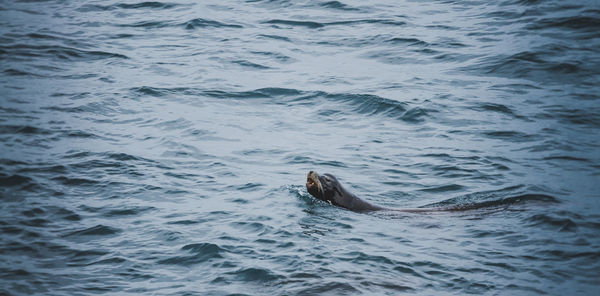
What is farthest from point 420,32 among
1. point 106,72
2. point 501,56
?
point 106,72

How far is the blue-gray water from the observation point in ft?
23.1

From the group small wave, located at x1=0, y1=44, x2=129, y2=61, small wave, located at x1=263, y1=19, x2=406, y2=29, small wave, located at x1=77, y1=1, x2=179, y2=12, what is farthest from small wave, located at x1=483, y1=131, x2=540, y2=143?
small wave, located at x1=77, y1=1, x2=179, y2=12

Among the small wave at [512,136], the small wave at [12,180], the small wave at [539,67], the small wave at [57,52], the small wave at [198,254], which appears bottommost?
the small wave at [512,136]

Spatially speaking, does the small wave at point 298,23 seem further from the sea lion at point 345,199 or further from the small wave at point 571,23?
the sea lion at point 345,199

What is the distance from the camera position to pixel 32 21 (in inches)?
723

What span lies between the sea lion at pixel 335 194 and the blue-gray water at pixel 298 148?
0.20m

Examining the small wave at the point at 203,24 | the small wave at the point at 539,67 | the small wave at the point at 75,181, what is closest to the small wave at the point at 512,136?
the small wave at the point at 539,67

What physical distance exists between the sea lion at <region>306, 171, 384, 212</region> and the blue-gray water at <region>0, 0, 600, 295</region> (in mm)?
199

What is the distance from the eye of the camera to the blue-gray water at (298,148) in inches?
277

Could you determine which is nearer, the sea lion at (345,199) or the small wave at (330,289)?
the small wave at (330,289)

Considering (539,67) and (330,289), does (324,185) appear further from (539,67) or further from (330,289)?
(539,67)

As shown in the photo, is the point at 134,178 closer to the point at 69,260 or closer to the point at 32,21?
the point at 69,260

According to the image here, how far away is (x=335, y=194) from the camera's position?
8570 millimetres

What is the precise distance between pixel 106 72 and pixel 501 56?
8437 mm
